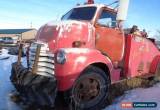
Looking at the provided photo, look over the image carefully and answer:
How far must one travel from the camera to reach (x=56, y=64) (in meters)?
5.75

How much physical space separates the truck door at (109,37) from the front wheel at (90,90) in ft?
2.71

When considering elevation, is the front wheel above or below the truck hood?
below

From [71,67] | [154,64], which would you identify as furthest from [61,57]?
[154,64]

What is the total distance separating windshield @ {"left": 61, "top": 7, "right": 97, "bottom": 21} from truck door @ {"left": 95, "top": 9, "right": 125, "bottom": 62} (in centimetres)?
24

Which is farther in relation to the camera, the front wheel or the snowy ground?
the snowy ground

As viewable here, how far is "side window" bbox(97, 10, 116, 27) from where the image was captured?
23.6ft

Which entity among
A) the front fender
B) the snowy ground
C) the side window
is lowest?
the snowy ground

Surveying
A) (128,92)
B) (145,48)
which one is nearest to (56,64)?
(128,92)

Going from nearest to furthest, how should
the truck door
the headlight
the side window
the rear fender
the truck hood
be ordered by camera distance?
the headlight → the truck hood → the truck door → the side window → the rear fender

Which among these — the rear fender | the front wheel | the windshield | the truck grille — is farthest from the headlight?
the rear fender

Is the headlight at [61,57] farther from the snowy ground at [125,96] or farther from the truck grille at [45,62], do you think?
the snowy ground at [125,96]

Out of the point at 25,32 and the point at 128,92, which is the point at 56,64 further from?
the point at 25,32

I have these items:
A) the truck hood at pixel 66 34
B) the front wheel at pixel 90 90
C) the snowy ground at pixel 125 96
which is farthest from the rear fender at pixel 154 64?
the truck hood at pixel 66 34

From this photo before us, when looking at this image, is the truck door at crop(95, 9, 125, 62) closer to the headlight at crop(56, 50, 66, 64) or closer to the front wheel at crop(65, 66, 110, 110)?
the front wheel at crop(65, 66, 110, 110)
